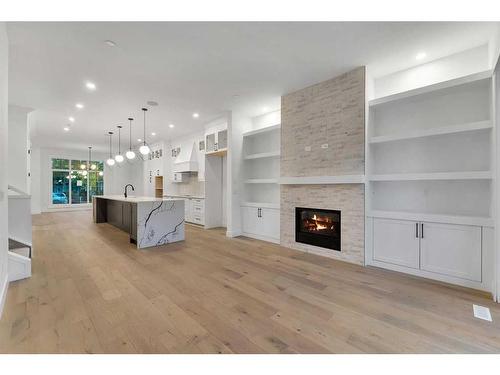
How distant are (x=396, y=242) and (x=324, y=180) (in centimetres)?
144

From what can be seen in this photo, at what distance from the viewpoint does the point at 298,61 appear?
3.43 m

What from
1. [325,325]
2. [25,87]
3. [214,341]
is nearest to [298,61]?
[325,325]

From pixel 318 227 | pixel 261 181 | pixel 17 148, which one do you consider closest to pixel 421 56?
pixel 318 227

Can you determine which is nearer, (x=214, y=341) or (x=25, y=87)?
(x=214, y=341)

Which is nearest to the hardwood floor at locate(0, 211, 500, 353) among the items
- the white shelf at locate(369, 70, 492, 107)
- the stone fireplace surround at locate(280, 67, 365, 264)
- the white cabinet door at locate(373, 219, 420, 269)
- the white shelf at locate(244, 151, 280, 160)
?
the white cabinet door at locate(373, 219, 420, 269)

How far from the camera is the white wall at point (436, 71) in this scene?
306 centimetres

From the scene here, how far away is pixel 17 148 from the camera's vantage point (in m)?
5.14

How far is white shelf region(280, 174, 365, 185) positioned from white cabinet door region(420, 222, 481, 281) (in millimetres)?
1074

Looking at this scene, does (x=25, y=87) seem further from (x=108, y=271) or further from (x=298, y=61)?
(x=298, y=61)

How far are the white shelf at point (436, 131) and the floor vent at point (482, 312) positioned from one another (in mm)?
2056

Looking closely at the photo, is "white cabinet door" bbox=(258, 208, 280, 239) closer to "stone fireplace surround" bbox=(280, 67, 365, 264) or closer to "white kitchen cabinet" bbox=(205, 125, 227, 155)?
"stone fireplace surround" bbox=(280, 67, 365, 264)

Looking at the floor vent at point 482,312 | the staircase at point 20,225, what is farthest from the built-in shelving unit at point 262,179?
the staircase at point 20,225
